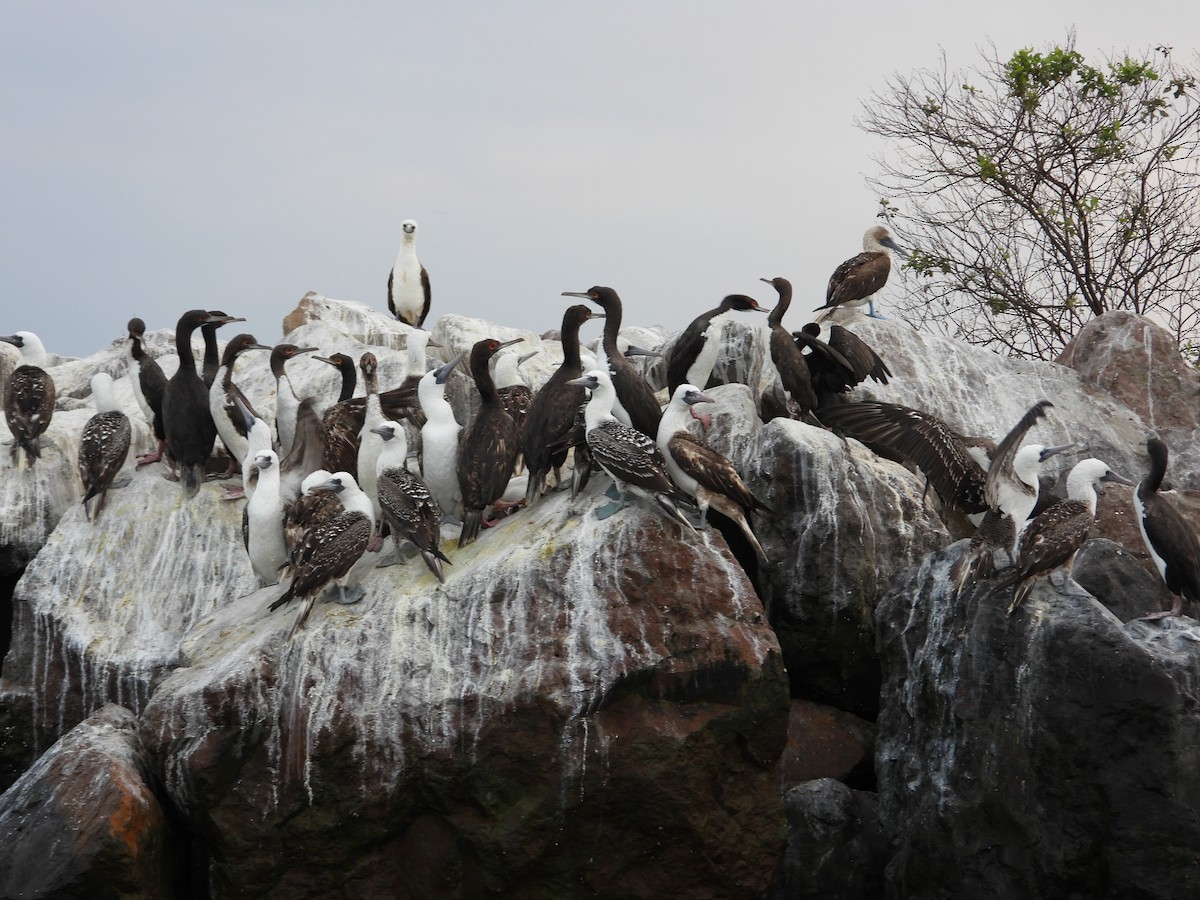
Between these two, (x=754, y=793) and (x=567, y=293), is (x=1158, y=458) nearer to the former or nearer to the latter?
(x=754, y=793)

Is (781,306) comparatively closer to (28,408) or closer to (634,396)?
(634,396)

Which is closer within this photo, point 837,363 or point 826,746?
point 826,746

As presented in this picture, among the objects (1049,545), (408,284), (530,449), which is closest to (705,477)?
(530,449)

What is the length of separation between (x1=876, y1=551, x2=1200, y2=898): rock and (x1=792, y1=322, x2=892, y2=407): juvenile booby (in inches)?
141

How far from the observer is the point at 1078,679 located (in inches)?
324

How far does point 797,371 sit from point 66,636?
619 centimetres

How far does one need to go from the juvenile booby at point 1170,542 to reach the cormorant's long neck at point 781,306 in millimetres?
4147

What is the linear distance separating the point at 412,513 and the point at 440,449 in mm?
1021

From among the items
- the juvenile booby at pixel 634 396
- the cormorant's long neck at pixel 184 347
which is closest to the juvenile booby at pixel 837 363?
the juvenile booby at pixel 634 396

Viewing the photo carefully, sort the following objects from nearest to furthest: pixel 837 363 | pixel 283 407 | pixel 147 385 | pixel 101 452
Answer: pixel 101 452 < pixel 837 363 < pixel 283 407 < pixel 147 385

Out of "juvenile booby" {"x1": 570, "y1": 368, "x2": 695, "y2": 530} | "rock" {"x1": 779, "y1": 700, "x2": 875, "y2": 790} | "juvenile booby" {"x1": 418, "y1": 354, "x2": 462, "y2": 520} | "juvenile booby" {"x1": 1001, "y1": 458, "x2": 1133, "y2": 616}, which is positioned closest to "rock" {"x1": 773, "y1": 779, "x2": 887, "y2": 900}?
"rock" {"x1": 779, "y1": 700, "x2": 875, "y2": 790}

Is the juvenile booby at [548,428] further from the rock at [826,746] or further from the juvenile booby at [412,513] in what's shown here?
the rock at [826,746]

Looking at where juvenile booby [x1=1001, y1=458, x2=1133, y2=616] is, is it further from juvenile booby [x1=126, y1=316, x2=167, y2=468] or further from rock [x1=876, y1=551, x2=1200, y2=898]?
juvenile booby [x1=126, y1=316, x2=167, y2=468]

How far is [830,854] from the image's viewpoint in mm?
9695
